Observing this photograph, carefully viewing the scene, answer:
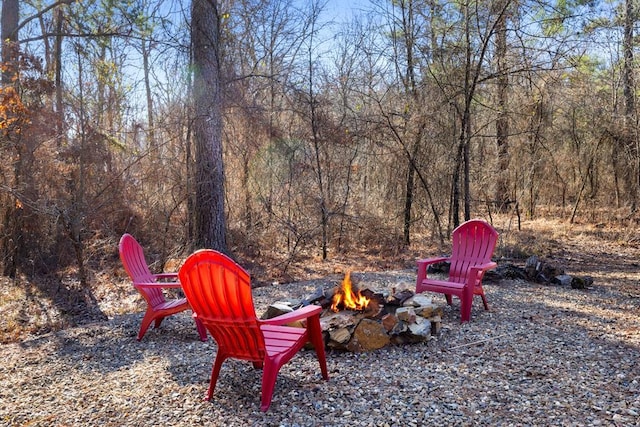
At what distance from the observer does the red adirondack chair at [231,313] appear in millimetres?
2453

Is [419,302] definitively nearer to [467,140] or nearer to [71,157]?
[467,140]

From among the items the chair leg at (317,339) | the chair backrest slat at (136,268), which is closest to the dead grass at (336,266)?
the chair backrest slat at (136,268)

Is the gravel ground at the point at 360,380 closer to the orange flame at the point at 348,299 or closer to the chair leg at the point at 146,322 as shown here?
the chair leg at the point at 146,322

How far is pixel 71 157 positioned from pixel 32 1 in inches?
171

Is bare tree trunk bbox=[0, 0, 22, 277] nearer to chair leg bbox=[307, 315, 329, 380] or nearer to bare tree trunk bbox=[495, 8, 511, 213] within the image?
chair leg bbox=[307, 315, 329, 380]

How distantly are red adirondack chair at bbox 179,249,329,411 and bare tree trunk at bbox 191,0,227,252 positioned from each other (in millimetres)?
3808

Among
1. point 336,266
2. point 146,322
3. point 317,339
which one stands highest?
point 317,339

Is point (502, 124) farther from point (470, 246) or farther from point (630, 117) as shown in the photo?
point (470, 246)

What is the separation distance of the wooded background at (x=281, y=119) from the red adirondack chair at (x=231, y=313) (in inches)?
144

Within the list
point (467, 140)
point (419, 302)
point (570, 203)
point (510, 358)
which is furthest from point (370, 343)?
point (570, 203)

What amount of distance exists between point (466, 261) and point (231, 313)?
291cm

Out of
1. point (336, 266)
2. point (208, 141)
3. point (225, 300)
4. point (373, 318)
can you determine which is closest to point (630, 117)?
point (336, 266)

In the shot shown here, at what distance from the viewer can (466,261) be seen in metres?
4.66

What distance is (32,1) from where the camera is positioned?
8.70 m
